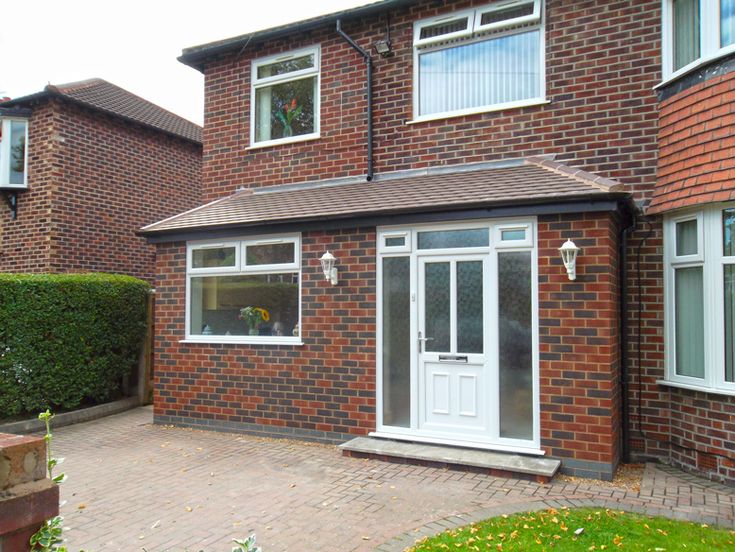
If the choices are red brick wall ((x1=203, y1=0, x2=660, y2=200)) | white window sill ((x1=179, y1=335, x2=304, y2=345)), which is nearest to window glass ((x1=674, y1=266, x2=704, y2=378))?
red brick wall ((x1=203, y1=0, x2=660, y2=200))

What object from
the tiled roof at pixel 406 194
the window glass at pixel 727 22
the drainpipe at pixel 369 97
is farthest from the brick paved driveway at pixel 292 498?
the window glass at pixel 727 22

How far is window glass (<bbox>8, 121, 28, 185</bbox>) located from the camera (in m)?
11.8

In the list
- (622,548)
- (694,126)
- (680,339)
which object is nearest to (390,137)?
(694,126)

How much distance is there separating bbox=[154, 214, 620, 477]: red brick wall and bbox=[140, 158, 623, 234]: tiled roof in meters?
0.32

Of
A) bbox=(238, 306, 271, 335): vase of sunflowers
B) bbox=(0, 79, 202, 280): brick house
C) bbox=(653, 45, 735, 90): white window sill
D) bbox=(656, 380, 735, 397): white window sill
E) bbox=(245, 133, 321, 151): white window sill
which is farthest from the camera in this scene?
bbox=(0, 79, 202, 280): brick house

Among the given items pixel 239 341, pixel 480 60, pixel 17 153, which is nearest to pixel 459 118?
pixel 480 60

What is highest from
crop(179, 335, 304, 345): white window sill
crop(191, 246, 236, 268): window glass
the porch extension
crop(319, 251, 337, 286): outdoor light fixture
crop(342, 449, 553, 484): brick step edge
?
crop(191, 246, 236, 268): window glass

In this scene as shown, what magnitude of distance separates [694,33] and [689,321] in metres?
3.18

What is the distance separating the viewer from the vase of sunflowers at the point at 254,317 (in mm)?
8180

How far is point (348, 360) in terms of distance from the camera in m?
7.39

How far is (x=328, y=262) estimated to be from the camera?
7.43 m

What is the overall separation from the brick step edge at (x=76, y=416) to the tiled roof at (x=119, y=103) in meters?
6.23

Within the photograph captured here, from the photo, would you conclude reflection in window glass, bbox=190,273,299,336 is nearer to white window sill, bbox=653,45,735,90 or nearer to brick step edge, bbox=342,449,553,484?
brick step edge, bbox=342,449,553,484

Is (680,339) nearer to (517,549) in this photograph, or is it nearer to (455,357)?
(455,357)
